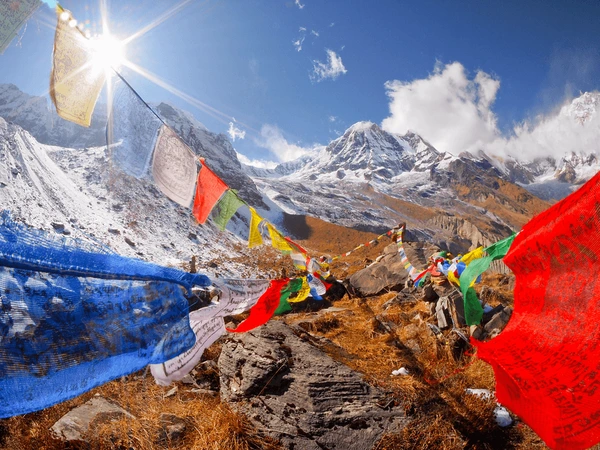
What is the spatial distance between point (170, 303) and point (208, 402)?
2711mm

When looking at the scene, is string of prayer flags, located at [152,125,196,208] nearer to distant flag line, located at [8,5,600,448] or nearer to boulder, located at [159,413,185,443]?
distant flag line, located at [8,5,600,448]

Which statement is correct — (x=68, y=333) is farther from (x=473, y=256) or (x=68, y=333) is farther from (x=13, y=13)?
(x=473, y=256)

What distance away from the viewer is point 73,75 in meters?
5.95

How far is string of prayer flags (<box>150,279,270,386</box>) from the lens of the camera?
3.13m

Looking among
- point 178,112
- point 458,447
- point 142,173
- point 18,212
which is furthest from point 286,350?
point 178,112

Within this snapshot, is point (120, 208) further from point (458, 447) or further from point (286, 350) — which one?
point (458, 447)

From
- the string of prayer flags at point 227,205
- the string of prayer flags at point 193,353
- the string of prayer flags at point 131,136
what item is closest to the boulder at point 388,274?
the string of prayer flags at point 227,205

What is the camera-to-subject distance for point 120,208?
24219 mm

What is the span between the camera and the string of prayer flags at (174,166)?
23.9 ft

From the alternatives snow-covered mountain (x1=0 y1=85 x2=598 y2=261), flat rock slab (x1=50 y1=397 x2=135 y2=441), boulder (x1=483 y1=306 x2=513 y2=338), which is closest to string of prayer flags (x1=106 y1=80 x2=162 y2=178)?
snow-covered mountain (x1=0 y1=85 x2=598 y2=261)

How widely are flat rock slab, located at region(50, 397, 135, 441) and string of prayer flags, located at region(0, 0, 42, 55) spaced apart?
691 cm

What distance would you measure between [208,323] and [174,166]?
514cm

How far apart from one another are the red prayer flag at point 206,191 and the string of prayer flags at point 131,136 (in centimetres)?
2912

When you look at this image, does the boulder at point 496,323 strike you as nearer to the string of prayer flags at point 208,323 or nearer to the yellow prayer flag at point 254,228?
the string of prayer flags at point 208,323
